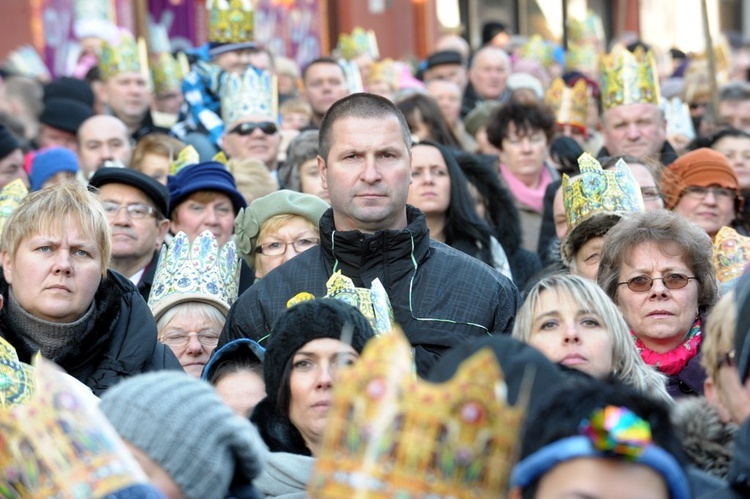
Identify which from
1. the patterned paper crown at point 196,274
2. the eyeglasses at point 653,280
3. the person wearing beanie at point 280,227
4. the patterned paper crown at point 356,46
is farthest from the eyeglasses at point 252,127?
the patterned paper crown at point 356,46

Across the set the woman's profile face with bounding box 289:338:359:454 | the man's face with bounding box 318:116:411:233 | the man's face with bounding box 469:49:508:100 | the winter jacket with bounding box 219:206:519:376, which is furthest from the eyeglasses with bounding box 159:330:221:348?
the man's face with bounding box 469:49:508:100

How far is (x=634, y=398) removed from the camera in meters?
3.15

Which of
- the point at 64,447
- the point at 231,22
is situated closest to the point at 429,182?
the point at 231,22

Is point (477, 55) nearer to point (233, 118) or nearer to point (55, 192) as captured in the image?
point (233, 118)

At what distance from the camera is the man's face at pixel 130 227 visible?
6812 mm

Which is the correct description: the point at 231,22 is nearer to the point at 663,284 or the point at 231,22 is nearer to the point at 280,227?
the point at 280,227

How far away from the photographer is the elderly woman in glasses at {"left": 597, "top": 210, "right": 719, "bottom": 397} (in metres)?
5.31

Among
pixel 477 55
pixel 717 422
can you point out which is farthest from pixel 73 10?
pixel 717 422

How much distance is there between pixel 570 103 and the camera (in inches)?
416

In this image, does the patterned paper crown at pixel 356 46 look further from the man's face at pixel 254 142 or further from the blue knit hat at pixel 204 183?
the blue knit hat at pixel 204 183

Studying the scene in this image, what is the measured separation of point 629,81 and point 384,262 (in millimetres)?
3933

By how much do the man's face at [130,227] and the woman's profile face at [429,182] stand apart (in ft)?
3.92

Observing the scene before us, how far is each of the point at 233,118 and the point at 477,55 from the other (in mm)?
3657

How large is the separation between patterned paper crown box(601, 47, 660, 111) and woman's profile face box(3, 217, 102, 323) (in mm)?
4314
